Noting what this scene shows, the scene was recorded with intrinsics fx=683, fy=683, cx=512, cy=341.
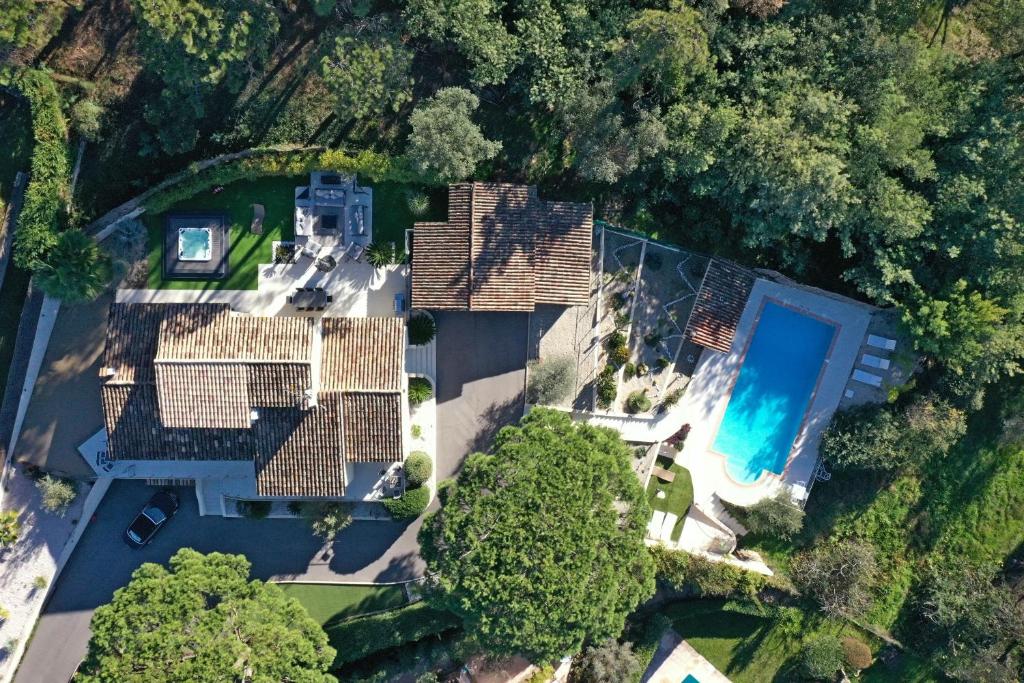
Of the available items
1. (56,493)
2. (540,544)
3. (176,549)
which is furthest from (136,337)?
(540,544)

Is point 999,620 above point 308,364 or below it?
below

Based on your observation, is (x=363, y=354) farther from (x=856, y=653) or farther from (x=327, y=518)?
(x=856, y=653)

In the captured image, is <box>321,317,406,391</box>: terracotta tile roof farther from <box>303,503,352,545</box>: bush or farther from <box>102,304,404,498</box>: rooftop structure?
<box>303,503,352,545</box>: bush

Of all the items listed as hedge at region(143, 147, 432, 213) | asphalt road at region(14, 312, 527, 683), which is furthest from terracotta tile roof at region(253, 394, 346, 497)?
hedge at region(143, 147, 432, 213)

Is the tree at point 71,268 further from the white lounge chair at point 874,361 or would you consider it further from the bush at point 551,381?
the white lounge chair at point 874,361

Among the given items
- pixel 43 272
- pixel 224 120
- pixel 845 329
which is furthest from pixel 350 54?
pixel 845 329

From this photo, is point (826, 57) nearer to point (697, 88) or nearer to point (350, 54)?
point (697, 88)
